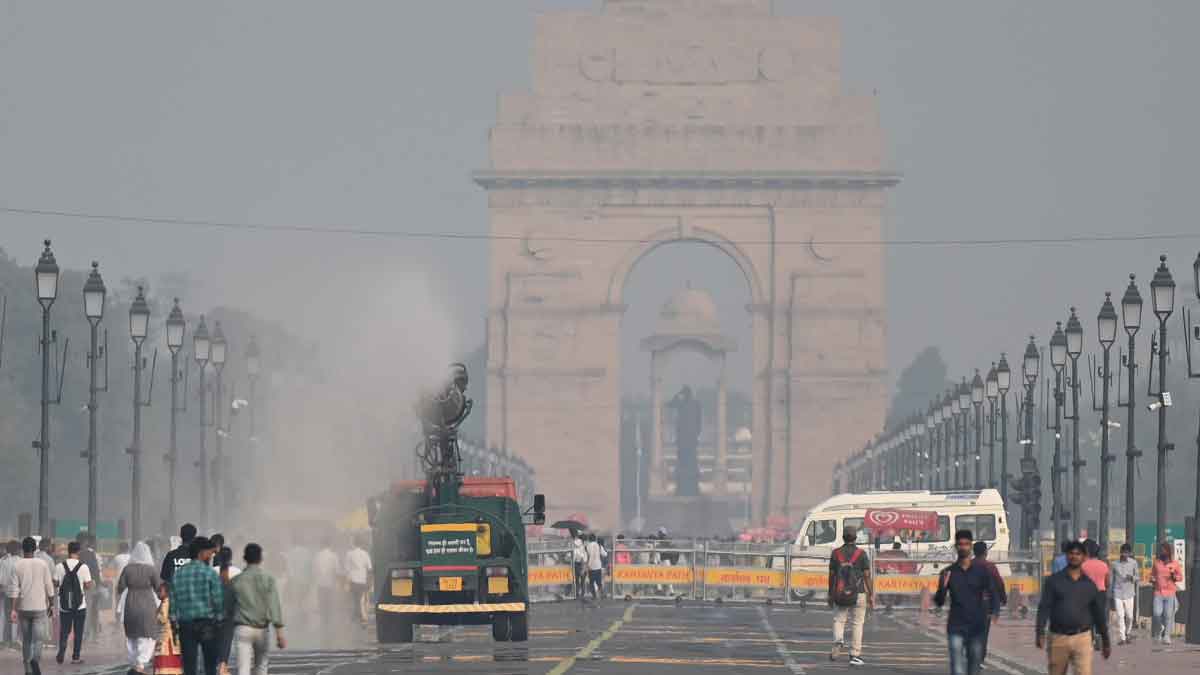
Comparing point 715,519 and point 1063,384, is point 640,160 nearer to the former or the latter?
point 1063,384

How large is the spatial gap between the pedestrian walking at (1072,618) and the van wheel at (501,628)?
1370 centimetres

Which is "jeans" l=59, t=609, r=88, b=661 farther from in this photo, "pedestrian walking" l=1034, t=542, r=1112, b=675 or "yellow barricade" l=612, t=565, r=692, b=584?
"yellow barricade" l=612, t=565, r=692, b=584

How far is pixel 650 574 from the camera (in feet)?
218

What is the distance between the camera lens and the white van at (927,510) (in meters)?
67.6

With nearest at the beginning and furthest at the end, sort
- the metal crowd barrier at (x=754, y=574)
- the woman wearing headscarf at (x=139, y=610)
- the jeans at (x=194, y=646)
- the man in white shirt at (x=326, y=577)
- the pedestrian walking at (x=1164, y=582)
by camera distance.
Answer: the jeans at (x=194, y=646) < the woman wearing headscarf at (x=139, y=610) < the pedestrian walking at (x=1164, y=582) < the man in white shirt at (x=326, y=577) < the metal crowd barrier at (x=754, y=574)

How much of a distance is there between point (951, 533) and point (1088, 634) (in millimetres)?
40923

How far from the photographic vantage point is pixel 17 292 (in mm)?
130875

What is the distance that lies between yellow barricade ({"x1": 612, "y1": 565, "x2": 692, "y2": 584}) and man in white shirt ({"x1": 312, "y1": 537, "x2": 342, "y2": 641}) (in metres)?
16.2

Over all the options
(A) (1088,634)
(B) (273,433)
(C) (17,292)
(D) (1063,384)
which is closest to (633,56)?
Result: (C) (17,292)

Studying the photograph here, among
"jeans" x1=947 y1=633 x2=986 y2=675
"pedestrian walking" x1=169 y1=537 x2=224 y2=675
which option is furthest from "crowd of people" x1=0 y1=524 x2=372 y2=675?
"jeans" x1=947 y1=633 x2=986 y2=675

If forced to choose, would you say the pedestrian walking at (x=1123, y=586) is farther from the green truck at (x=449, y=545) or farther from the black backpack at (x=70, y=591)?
the black backpack at (x=70, y=591)

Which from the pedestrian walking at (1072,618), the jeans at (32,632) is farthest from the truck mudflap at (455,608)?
the pedestrian walking at (1072,618)

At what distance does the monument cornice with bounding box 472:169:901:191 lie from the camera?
131 m

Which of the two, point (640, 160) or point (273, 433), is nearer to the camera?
point (273, 433)
